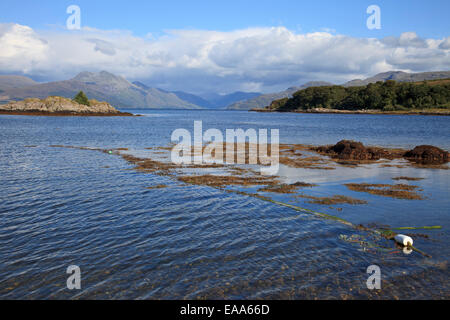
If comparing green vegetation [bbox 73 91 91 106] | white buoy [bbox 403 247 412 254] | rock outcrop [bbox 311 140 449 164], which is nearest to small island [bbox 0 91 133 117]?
green vegetation [bbox 73 91 91 106]

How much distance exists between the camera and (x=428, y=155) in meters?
33.2

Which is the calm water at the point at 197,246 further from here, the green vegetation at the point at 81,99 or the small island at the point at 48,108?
the green vegetation at the point at 81,99

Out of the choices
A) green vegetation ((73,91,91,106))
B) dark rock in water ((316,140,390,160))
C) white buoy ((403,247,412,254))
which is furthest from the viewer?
green vegetation ((73,91,91,106))

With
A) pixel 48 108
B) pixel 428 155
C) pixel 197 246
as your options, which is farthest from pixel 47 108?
pixel 197 246

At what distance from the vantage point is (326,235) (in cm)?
1265

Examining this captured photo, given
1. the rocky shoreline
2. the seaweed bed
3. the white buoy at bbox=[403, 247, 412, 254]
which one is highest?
the rocky shoreline

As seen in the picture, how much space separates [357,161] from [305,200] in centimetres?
1757

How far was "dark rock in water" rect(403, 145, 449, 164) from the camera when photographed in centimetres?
3248

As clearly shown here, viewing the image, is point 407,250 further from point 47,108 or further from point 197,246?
point 47,108

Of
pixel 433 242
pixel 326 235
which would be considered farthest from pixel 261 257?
pixel 433 242

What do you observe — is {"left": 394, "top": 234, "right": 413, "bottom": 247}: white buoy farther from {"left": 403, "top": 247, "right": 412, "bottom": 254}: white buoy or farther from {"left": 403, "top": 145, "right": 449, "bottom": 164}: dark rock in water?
{"left": 403, "top": 145, "right": 449, "bottom": 164}: dark rock in water

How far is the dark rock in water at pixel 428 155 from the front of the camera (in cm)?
3248
